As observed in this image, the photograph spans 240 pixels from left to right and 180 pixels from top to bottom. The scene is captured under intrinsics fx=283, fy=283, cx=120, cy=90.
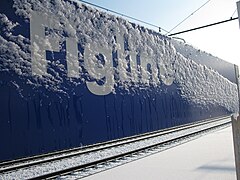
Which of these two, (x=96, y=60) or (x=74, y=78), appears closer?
(x=74, y=78)

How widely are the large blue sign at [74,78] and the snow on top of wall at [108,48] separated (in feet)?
0.11

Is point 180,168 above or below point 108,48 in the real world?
below

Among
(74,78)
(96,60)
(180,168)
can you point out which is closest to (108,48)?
(96,60)

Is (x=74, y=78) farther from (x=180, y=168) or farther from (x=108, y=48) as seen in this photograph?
(x=180, y=168)

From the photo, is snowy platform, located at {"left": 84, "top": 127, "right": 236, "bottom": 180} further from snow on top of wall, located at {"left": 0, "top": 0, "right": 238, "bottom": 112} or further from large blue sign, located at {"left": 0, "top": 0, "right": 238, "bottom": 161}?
snow on top of wall, located at {"left": 0, "top": 0, "right": 238, "bottom": 112}

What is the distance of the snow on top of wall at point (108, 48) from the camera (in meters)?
→ 8.94

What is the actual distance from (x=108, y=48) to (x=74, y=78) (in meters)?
2.88

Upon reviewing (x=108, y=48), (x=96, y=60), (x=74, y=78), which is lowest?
(x=74, y=78)

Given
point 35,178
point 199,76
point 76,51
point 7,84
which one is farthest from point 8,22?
point 199,76

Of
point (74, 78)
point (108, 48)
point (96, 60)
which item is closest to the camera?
point (74, 78)

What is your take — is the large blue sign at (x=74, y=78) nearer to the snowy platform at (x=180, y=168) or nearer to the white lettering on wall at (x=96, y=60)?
the white lettering on wall at (x=96, y=60)

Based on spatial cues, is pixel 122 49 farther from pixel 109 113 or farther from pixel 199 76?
pixel 199 76

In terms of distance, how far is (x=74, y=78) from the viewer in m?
10.8

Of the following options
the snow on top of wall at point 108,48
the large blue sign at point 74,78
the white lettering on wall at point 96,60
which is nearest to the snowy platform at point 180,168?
the large blue sign at point 74,78
